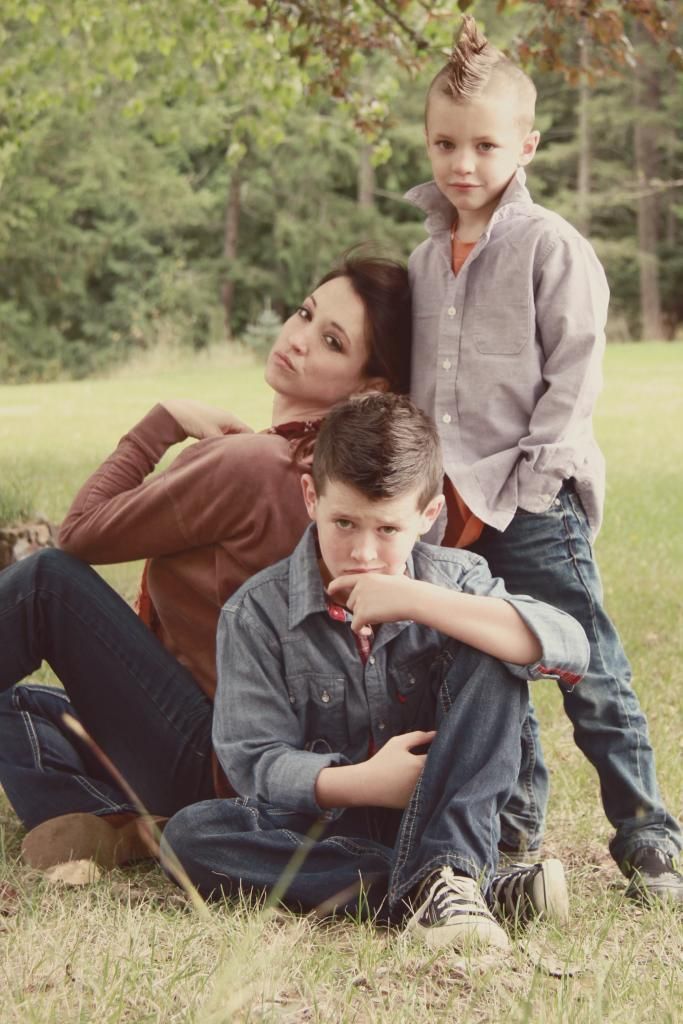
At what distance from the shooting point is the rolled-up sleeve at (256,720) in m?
2.74

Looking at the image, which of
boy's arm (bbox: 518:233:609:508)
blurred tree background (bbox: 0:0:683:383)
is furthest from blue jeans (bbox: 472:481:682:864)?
blurred tree background (bbox: 0:0:683:383)

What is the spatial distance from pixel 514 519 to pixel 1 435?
945 centimetres

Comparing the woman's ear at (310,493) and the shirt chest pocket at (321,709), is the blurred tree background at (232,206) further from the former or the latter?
the shirt chest pocket at (321,709)

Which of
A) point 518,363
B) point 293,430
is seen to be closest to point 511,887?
point 293,430

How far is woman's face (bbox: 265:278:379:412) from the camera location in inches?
126

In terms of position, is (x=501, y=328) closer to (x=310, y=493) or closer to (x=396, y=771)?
(x=310, y=493)

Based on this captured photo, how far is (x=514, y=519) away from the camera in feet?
10.7

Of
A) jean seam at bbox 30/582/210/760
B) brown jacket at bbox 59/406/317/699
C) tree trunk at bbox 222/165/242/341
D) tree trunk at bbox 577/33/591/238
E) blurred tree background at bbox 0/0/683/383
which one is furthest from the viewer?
tree trunk at bbox 577/33/591/238

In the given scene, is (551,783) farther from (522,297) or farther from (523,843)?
(522,297)

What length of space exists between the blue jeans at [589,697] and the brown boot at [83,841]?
891 mm

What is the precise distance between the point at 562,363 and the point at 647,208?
1078 inches

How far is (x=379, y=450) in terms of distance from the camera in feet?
8.98

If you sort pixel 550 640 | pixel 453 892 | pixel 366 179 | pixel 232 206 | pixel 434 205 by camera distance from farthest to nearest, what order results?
pixel 366 179
pixel 232 206
pixel 434 205
pixel 550 640
pixel 453 892

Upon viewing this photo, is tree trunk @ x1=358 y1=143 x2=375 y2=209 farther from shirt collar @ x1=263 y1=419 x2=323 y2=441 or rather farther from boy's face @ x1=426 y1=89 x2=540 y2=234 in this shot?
shirt collar @ x1=263 y1=419 x2=323 y2=441
